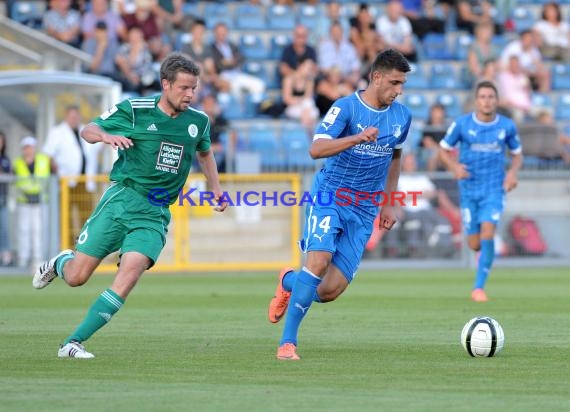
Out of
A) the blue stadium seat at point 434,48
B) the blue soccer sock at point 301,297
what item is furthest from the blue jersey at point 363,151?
the blue stadium seat at point 434,48

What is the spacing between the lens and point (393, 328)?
11523 millimetres

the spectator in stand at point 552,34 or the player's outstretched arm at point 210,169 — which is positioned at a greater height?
the spectator in stand at point 552,34

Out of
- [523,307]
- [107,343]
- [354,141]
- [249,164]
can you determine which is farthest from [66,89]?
[354,141]

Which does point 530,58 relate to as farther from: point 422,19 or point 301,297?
point 301,297

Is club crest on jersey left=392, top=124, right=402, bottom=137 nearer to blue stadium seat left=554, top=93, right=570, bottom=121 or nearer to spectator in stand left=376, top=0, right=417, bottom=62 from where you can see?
spectator in stand left=376, top=0, right=417, bottom=62

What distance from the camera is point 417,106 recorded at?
24672mm

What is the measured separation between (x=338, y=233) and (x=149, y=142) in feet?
5.20

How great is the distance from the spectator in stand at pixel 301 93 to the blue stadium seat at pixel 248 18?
2.21 metres

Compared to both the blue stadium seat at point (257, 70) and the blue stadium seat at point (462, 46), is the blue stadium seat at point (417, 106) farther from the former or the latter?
the blue stadium seat at point (257, 70)

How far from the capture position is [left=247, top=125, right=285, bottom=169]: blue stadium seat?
71.2 feet

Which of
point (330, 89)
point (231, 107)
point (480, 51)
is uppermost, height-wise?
point (480, 51)

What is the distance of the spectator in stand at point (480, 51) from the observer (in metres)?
25.2

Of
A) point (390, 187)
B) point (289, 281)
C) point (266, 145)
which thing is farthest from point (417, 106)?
point (289, 281)

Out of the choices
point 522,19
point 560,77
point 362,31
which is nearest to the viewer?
point 362,31
